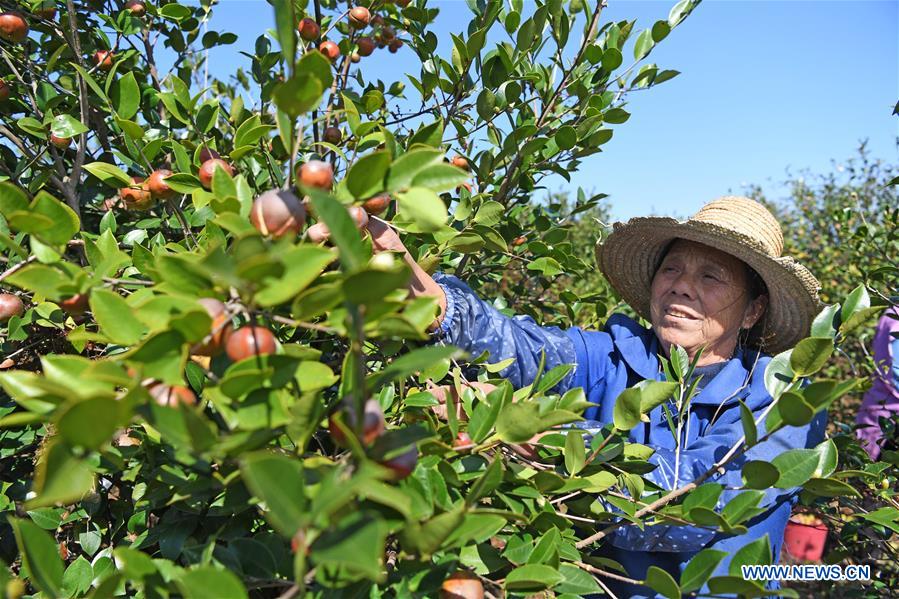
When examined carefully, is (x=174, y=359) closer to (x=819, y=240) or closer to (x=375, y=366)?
(x=375, y=366)

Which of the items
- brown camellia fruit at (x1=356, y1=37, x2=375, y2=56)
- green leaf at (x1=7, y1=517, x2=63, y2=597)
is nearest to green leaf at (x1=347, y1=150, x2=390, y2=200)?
green leaf at (x1=7, y1=517, x2=63, y2=597)

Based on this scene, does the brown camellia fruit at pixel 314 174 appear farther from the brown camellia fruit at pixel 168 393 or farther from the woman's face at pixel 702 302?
the woman's face at pixel 702 302

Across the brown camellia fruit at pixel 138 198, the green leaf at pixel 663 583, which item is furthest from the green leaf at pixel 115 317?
the green leaf at pixel 663 583

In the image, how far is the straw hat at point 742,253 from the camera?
1926 mm

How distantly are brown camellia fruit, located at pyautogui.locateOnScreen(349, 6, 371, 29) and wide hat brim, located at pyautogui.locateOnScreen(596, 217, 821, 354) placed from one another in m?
0.99

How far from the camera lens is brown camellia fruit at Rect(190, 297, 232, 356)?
0.65 metres

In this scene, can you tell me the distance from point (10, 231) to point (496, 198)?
1096mm

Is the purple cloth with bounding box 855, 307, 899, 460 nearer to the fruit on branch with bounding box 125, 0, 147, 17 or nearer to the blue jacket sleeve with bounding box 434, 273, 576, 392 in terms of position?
the blue jacket sleeve with bounding box 434, 273, 576, 392

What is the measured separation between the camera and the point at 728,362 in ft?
6.30

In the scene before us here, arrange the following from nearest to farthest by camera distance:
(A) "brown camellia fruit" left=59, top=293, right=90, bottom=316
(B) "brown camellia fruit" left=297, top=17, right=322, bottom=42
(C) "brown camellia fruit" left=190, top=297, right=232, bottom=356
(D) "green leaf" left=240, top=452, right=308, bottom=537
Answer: (D) "green leaf" left=240, top=452, right=308, bottom=537 < (C) "brown camellia fruit" left=190, top=297, right=232, bottom=356 < (A) "brown camellia fruit" left=59, top=293, right=90, bottom=316 < (B) "brown camellia fruit" left=297, top=17, right=322, bottom=42

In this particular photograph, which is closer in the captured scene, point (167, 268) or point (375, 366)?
point (167, 268)

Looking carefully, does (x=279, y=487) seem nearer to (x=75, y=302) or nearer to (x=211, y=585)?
(x=211, y=585)

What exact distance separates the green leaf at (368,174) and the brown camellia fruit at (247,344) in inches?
6.8

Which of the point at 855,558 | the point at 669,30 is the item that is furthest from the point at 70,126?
the point at 855,558
